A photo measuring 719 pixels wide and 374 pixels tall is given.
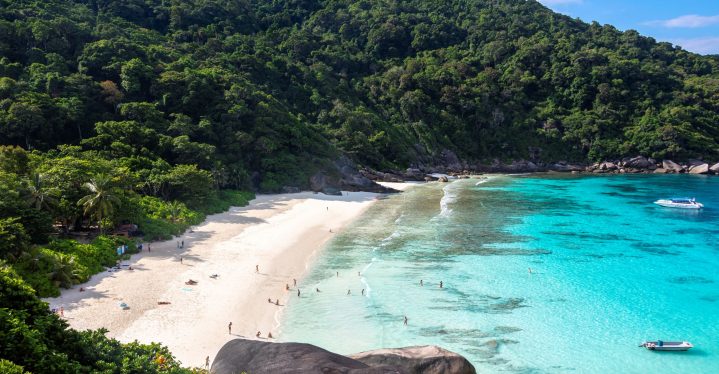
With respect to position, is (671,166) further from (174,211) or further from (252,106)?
(174,211)

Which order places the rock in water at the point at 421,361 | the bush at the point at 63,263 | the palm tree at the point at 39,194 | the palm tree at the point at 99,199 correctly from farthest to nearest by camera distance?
the palm tree at the point at 99,199, the palm tree at the point at 39,194, the bush at the point at 63,263, the rock in water at the point at 421,361

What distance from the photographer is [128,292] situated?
26594 millimetres

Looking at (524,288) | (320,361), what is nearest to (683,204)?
(524,288)

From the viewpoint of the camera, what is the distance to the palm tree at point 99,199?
3325 cm

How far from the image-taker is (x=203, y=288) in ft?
92.6

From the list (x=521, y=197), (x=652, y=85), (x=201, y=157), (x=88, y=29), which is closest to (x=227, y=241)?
(x=201, y=157)

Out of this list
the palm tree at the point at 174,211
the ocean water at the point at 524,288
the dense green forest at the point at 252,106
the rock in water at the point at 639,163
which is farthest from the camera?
the rock in water at the point at 639,163

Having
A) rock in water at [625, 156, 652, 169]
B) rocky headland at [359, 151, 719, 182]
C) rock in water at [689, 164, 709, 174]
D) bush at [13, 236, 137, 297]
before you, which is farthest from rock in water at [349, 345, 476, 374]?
rock in water at [689, 164, 709, 174]

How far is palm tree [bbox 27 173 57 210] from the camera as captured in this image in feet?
102

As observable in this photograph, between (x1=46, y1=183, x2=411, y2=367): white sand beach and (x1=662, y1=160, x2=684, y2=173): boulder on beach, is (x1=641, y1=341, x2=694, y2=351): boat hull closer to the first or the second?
(x1=46, y1=183, x2=411, y2=367): white sand beach

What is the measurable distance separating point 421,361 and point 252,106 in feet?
205

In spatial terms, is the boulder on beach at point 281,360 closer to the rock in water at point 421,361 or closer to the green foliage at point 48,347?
the green foliage at point 48,347

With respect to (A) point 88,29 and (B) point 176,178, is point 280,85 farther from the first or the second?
(B) point 176,178

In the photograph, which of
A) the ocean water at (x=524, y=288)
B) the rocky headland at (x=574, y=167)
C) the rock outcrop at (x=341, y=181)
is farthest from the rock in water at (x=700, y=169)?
the rock outcrop at (x=341, y=181)
